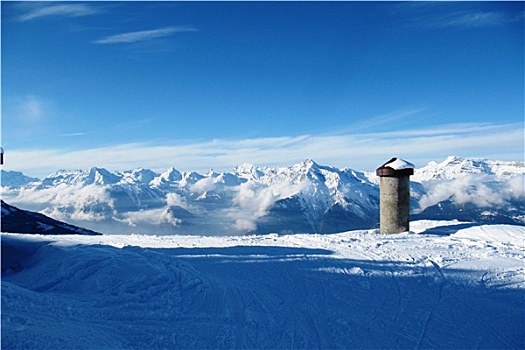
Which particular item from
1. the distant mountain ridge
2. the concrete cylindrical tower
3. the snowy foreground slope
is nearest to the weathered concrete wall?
the concrete cylindrical tower

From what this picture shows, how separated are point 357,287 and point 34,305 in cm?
578

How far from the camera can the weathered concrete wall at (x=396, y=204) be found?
46.0ft

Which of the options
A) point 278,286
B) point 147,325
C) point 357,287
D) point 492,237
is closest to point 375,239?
point 492,237

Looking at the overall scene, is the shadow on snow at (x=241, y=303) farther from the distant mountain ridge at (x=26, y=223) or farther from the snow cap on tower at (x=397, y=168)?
the distant mountain ridge at (x=26, y=223)

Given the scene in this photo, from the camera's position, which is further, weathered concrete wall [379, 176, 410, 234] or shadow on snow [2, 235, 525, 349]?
weathered concrete wall [379, 176, 410, 234]

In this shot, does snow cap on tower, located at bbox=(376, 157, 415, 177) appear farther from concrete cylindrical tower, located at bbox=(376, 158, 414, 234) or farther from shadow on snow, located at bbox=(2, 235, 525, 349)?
shadow on snow, located at bbox=(2, 235, 525, 349)

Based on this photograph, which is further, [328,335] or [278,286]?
[278,286]

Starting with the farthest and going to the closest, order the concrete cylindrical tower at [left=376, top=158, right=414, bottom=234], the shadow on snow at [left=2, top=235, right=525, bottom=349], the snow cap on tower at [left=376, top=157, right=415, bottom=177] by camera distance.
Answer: the concrete cylindrical tower at [left=376, top=158, right=414, bottom=234]
the snow cap on tower at [left=376, top=157, right=415, bottom=177]
the shadow on snow at [left=2, top=235, right=525, bottom=349]

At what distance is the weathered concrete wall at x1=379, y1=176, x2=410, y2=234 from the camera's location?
14.0 metres

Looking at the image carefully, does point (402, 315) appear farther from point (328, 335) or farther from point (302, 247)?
point (302, 247)

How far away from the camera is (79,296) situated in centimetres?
693

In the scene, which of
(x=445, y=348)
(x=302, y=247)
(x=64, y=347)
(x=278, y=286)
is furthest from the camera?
(x=302, y=247)

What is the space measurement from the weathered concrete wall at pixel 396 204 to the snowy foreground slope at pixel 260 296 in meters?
3.13

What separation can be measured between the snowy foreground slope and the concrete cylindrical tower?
3141 mm
